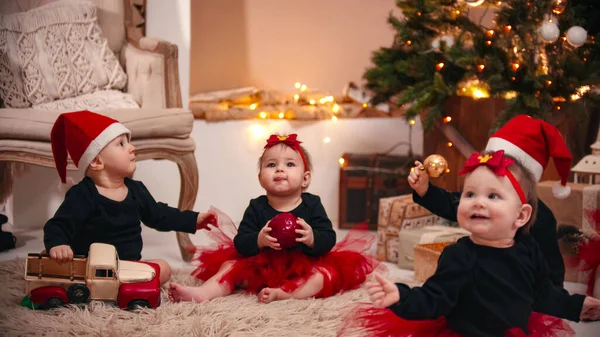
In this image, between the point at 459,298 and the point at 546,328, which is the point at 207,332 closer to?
the point at 459,298

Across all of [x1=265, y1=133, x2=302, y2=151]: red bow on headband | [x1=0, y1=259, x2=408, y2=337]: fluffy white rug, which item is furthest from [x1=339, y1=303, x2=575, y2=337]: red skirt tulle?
[x1=265, y1=133, x2=302, y2=151]: red bow on headband

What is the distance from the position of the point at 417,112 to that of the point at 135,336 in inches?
48.8

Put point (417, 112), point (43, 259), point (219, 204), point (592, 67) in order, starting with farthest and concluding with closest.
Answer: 1. point (219, 204)
2. point (417, 112)
3. point (592, 67)
4. point (43, 259)

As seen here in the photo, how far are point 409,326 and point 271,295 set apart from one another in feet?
1.45

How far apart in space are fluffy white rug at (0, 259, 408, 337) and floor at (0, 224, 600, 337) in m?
0.48

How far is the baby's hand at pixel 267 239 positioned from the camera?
167cm

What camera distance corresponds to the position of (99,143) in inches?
67.3

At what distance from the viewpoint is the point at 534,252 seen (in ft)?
4.31

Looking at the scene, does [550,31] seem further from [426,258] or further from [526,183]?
[526,183]

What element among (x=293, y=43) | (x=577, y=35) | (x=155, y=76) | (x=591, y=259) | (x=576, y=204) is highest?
(x=293, y=43)

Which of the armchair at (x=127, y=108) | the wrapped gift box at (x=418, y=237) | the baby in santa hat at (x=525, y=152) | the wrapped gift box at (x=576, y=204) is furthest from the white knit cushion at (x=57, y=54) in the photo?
the wrapped gift box at (x=576, y=204)

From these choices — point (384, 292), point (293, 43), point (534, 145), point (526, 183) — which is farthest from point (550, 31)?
point (293, 43)

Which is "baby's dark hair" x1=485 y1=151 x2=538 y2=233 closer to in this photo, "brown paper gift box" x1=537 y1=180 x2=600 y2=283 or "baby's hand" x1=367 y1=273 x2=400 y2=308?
"baby's hand" x1=367 y1=273 x2=400 y2=308

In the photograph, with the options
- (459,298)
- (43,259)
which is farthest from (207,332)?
(459,298)
